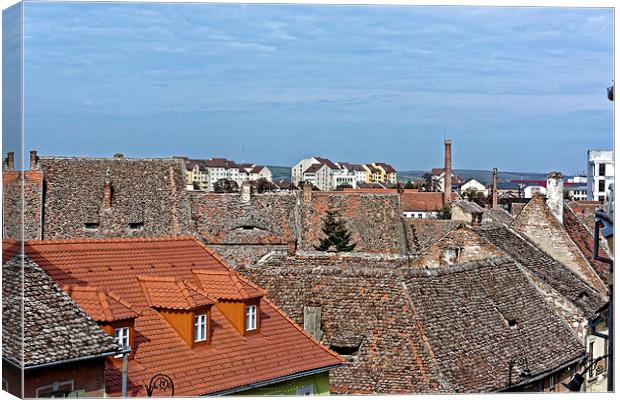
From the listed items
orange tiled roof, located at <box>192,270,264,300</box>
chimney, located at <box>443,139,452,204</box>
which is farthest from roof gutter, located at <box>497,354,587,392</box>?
chimney, located at <box>443,139,452,204</box>

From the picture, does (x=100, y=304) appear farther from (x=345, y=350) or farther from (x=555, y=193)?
(x=555, y=193)

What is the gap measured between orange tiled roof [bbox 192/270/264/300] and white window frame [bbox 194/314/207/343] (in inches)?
40.6

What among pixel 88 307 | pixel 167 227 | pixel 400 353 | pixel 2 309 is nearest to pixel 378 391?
pixel 400 353

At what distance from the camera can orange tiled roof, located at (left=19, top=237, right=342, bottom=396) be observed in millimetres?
17328

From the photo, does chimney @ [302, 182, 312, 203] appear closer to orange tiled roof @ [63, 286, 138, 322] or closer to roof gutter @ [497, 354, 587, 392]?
roof gutter @ [497, 354, 587, 392]

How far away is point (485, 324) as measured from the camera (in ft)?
74.8

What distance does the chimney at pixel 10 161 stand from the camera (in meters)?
16.9

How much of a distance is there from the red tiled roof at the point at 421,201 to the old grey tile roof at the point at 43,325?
312 ft

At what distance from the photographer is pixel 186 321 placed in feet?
59.3

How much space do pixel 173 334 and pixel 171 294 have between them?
67cm

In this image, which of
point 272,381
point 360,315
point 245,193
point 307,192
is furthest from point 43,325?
point 307,192

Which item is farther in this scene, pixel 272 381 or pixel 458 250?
pixel 458 250

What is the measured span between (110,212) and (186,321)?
76.3 feet

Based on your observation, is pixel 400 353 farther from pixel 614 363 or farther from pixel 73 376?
pixel 73 376
